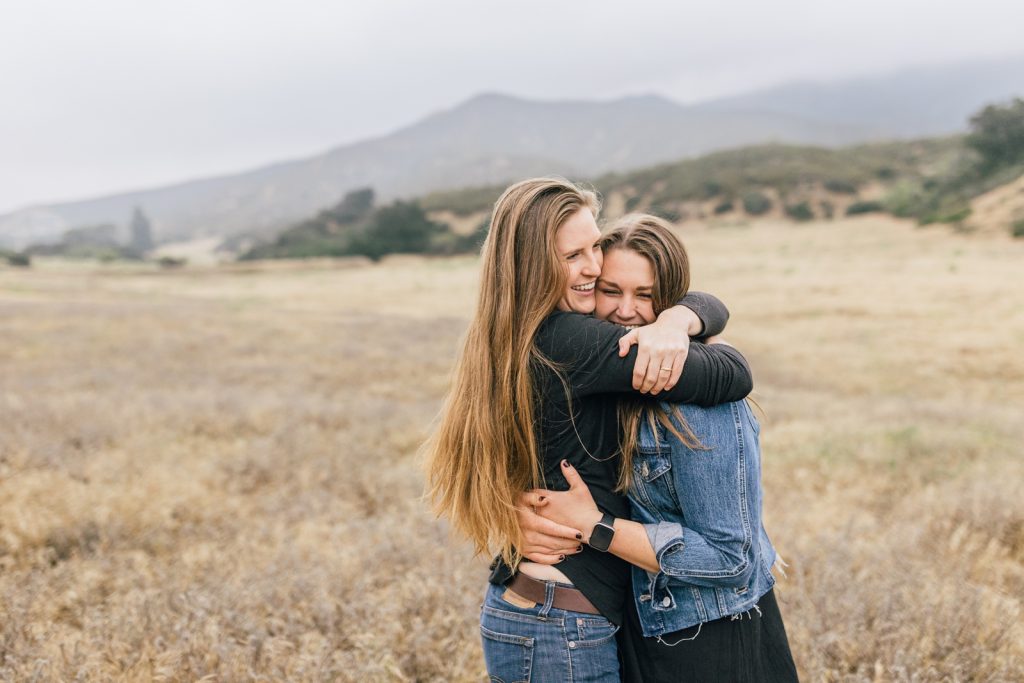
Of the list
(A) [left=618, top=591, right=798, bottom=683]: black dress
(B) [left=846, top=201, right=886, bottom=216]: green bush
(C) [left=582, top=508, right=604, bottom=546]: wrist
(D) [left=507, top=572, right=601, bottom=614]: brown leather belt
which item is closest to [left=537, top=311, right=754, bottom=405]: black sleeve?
(C) [left=582, top=508, right=604, bottom=546]: wrist

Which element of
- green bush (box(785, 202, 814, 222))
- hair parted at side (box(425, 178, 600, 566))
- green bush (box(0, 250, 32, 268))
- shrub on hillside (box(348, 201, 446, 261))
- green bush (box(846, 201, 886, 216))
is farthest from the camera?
shrub on hillside (box(348, 201, 446, 261))

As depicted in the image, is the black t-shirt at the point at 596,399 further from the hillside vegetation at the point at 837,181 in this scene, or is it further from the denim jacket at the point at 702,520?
the hillside vegetation at the point at 837,181

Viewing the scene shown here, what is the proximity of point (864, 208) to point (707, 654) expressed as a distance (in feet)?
169

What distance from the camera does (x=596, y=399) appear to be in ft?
6.37

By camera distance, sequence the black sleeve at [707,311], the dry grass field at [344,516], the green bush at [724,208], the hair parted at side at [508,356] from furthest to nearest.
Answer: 1. the green bush at [724,208]
2. the dry grass field at [344,516]
3. the black sleeve at [707,311]
4. the hair parted at side at [508,356]

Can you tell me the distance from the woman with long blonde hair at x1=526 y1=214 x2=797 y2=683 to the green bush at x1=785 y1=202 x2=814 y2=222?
51.0m

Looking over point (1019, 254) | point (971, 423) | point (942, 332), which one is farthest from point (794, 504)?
point (1019, 254)

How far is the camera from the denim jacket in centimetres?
A: 179

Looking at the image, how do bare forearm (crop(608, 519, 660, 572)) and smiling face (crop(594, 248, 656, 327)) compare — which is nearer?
bare forearm (crop(608, 519, 660, 572))

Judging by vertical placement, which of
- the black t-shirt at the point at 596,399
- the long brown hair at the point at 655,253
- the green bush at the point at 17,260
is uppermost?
the long brown hair at the point at 655,253

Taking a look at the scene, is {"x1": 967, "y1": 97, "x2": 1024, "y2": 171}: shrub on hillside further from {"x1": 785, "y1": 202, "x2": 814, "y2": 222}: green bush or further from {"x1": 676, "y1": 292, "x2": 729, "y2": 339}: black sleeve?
{"x1": 676, "y1": 292, "x2": 729, "y2": 339}: black sleeve

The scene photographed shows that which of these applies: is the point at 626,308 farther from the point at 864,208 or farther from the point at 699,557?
the point at 864,208

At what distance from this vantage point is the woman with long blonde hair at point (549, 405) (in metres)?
1.82

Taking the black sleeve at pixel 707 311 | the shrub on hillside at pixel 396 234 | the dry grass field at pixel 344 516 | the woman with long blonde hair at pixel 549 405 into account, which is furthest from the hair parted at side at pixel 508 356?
the shrub on hillside at pixel 396 234
